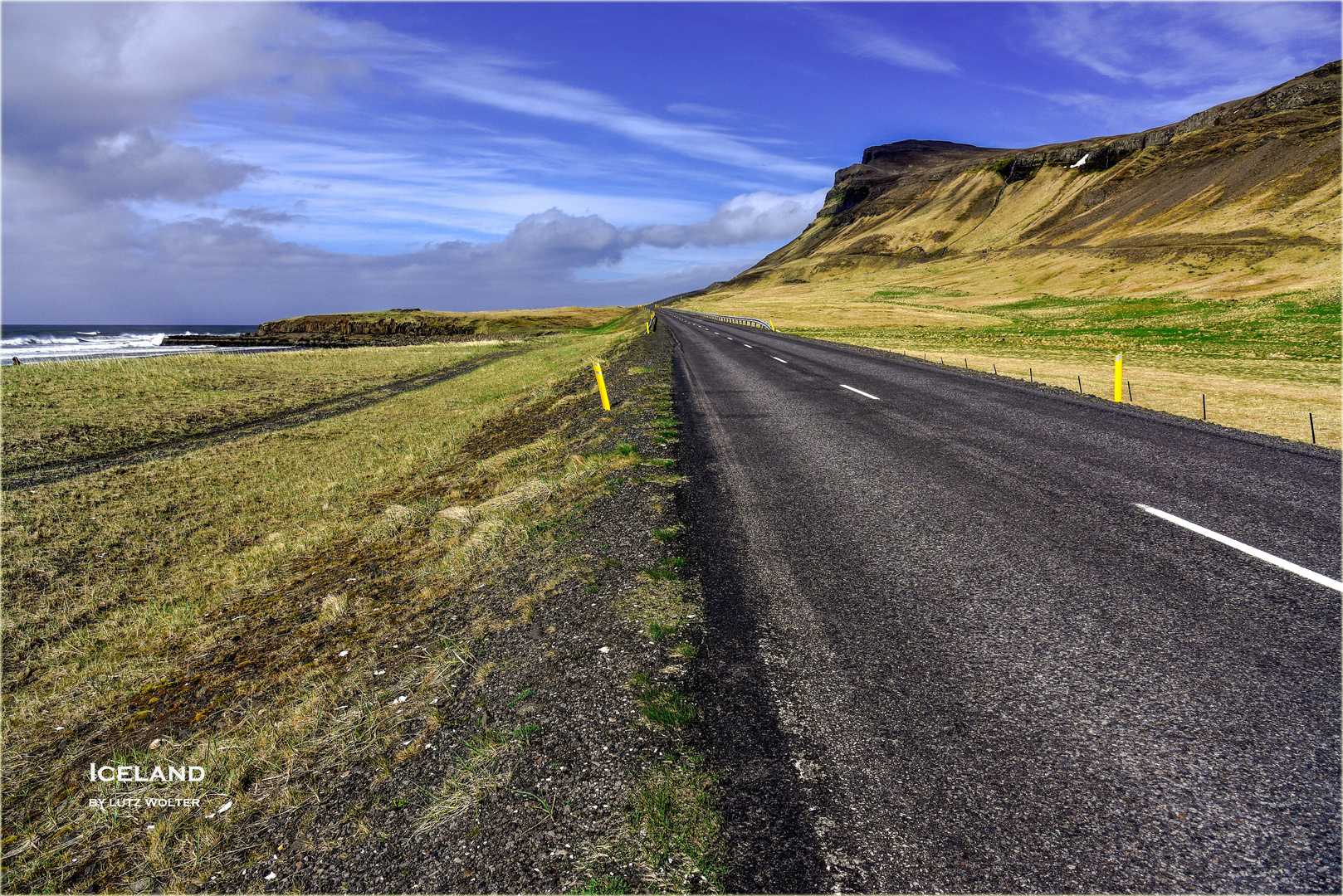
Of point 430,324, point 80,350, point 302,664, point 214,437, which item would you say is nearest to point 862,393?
point 302,664

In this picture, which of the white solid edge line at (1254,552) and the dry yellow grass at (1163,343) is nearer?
the white solid edge line at (1254,552)

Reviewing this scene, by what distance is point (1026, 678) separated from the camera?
12.0 feet

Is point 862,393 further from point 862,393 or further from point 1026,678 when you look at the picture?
point 1026,678

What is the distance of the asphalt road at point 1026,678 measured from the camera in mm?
2553

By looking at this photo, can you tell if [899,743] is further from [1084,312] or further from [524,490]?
[1084,312]

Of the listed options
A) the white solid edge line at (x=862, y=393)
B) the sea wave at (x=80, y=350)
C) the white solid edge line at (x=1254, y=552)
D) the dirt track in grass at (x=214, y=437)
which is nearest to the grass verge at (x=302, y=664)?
the dirt track in grass at (x=214, y=437)

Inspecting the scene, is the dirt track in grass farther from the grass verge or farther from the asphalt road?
the asphalt road

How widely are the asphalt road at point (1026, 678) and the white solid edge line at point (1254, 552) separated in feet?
0.33

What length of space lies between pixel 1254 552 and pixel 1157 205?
383 ft

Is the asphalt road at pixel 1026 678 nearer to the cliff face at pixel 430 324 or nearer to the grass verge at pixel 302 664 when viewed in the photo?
the grass verge at pixel 302 664

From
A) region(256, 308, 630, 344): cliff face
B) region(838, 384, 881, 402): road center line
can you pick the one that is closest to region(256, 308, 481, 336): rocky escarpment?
region(256, 308, 630, 344): cliff face

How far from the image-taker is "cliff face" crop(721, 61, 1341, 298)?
6394 cm

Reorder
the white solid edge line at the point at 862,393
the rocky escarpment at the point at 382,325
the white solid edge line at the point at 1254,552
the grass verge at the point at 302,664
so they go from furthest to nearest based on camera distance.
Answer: the rocky escarpment at the point at 382,325 → the white solid edge line at the point at 862,393 → the white solid edge line at the point at 1254,552 → the grass verge at the point at 302,664

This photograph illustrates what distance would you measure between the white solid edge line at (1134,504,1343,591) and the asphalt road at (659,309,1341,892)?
0.10 metres
